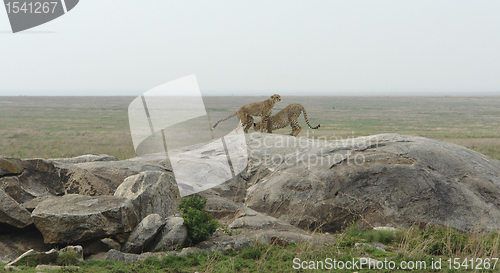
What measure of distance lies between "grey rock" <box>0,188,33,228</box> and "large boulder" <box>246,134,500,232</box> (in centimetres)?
642

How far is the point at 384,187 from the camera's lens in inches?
469

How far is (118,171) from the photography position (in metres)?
13.1

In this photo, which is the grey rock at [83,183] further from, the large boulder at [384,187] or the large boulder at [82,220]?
the large boulder at [384,187]

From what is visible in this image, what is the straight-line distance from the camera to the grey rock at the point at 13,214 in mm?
9188

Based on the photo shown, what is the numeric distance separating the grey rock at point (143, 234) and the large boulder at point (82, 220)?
0.25m

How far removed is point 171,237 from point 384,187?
21.6 ft

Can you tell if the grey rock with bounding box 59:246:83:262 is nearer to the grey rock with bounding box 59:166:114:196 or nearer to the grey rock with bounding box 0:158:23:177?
the grey rock with bounding box 59:166:114:196

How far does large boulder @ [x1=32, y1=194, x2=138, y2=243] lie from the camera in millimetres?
8906

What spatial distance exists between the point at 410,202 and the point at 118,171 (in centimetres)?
929

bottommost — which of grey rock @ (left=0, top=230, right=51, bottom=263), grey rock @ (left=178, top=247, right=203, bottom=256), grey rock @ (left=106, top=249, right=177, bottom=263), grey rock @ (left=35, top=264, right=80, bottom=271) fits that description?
grey rock @ (left=178, top=247, right=203, bottom=256)

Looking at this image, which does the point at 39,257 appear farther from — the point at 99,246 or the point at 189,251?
the point at 189,251

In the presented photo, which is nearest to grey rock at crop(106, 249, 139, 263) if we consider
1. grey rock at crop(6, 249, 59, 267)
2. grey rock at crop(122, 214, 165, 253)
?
grey rock at crop(122, 214, 165, 253)

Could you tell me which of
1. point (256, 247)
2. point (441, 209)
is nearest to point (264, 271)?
point (256, 247)

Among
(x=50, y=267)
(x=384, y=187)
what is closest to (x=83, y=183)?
(x=50, y=267)
